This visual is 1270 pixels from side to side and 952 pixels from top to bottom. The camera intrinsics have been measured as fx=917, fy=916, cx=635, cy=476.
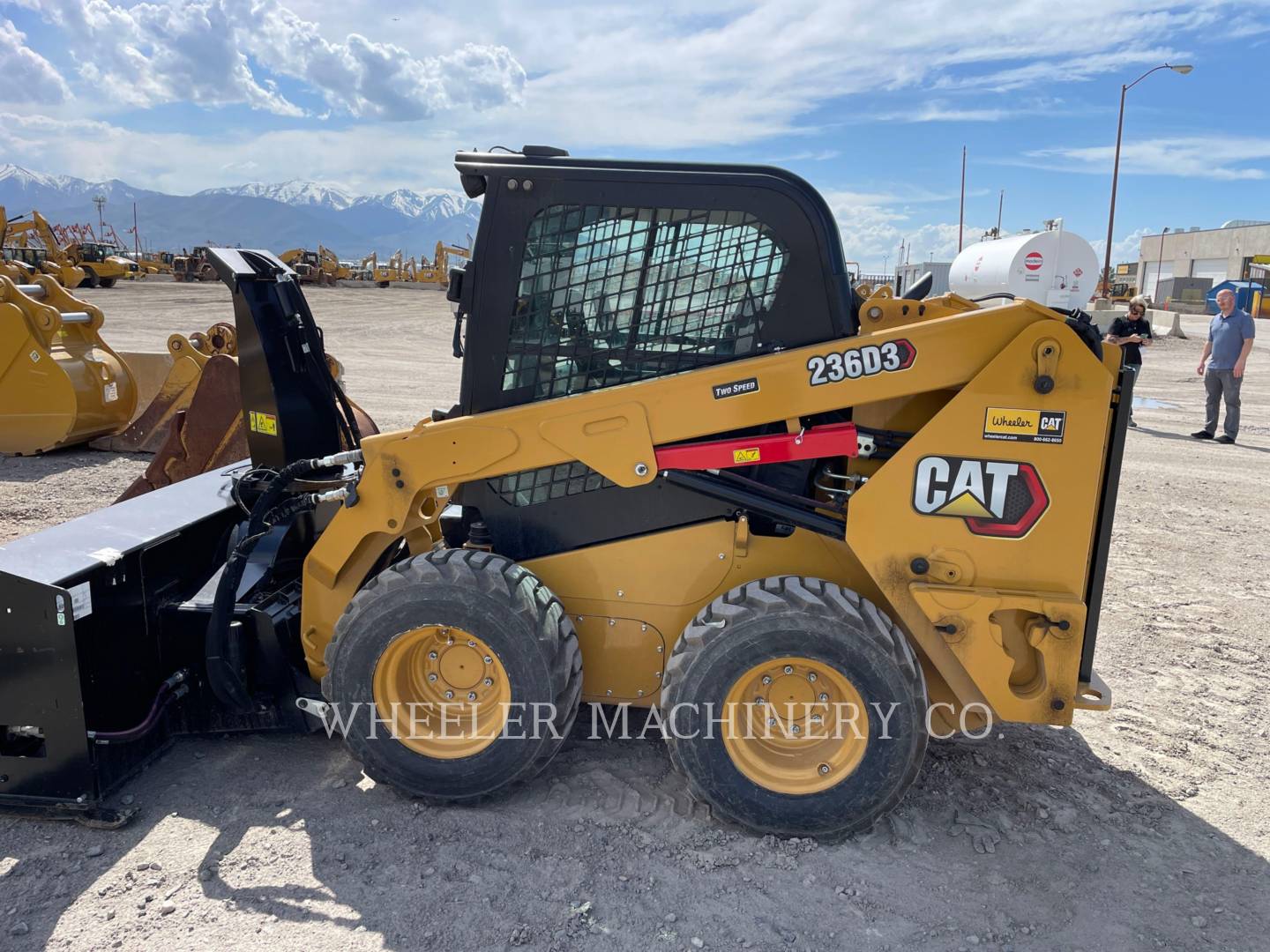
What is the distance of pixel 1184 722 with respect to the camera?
165 inches

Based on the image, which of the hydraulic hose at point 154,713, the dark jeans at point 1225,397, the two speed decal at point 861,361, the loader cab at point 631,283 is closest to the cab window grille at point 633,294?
the loader cab at point 631,283

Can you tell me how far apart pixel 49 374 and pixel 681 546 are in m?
7.78

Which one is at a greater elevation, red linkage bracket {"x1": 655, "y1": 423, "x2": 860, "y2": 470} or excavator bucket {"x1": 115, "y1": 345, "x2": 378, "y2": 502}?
red linkage bracket {"x1": 655, "y1": 423, "x2": 860, "y2": 470}

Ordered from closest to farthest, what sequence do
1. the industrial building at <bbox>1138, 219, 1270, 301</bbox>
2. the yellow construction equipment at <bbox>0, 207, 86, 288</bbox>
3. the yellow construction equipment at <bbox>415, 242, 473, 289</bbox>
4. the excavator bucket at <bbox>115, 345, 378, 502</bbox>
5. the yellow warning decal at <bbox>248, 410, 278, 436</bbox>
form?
the yellow warning decal at <bbox>248, 410, 278, 436</bbox>
the excavator bucket at <bbox>115, 345, 378, 502</bbox>
the yellow construction equipment at <bbox>0, 207, 86, 288</bbox>
the yellow construction equipment at <bbox>415, 242, 473, 289</bbox>
the industrial building at <bbox>1138, 219, 1270, 301</bbox>

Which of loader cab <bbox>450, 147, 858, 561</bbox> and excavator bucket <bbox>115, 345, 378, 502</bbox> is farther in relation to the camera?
excavator bucket <bbox>115, 345, 378, 502</bbox>

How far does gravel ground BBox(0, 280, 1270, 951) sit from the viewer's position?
2811mm

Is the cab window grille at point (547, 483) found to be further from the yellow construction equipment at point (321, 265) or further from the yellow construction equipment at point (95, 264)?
the yellow construction equipment at point (321, 265)

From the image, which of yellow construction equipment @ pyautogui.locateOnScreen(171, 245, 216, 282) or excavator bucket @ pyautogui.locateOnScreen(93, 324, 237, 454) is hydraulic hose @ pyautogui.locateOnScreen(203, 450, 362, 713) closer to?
excavator bucket @ pyautogui.locateOnScreen(93, 324, 237, 454)

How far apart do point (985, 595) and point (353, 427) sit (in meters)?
3.03

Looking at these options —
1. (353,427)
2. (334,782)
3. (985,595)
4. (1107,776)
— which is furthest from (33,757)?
(1107,776)

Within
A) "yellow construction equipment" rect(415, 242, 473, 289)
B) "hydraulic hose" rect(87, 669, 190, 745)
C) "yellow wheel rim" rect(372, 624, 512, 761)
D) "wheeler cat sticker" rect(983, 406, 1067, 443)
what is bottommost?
"hydraulic hose" rect(87, 669, 190, 745)

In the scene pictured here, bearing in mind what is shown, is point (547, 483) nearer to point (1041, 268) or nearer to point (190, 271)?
point (1041, 268)

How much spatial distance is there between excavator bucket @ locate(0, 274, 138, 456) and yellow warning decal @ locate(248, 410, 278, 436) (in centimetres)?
557

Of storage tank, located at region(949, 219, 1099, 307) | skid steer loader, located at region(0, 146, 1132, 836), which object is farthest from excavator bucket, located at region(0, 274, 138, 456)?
storage tank, located at region(949, 219, 1099, 307)
